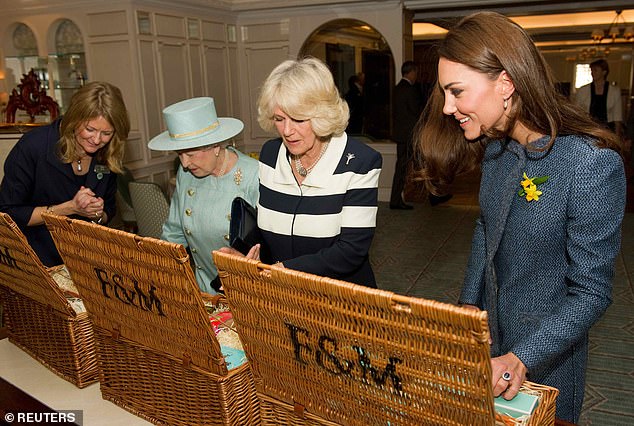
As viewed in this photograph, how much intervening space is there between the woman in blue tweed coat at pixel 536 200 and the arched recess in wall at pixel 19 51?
6.59m

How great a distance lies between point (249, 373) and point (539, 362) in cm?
58

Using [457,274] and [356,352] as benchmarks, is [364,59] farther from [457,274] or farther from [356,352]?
[356,352]

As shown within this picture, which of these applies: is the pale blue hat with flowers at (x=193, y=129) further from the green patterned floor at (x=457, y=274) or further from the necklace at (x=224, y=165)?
the green patterned floor at (x=457, y=274)

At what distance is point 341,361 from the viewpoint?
33.1 inches

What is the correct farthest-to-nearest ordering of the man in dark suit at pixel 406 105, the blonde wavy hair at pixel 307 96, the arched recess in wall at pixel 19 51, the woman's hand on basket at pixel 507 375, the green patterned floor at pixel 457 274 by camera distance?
the man in dark suit at pixel 406 105 < the arched recess in wall at pixel 19 51 < the green patterned floor at pixel 457 274 < the blonde wavy hair at pixel 307 96 < the woman's hand on basket at pixel 507 375

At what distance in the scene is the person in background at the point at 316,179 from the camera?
65.6 inches

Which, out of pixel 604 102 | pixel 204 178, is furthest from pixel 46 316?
pixel 604 102

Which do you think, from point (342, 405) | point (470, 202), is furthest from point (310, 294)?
point (470, 202)

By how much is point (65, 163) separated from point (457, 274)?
11.4 feet

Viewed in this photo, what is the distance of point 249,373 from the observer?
1114mm

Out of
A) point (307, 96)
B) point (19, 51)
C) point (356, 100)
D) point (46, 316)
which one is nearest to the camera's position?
point (46, 316)

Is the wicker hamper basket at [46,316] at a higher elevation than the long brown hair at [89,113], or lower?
lower

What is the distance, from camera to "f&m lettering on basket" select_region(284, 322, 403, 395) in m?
0.79

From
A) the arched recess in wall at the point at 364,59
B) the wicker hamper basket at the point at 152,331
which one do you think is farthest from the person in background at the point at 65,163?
the arched recess in wall at the point at 364,59
